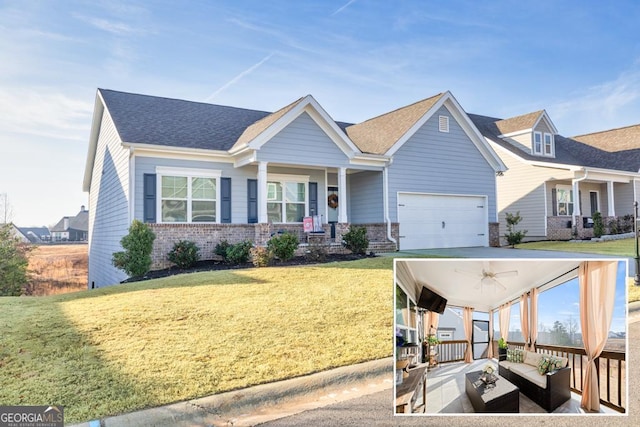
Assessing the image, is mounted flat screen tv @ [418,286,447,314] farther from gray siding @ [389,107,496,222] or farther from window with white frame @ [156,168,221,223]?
gray siding @ [389,107,496,222]

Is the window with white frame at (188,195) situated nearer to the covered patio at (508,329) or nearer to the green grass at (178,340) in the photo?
the green grass at (178,340)

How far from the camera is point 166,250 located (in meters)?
12.1

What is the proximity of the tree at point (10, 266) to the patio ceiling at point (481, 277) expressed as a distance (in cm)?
1639

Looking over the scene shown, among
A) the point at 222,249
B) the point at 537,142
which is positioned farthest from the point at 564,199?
the point at 222,249

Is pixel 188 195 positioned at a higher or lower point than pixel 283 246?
higher

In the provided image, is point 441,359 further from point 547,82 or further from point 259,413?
point 547,82

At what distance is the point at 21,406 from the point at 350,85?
268 inches

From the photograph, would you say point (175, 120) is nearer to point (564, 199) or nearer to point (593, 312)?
point (593, 312)

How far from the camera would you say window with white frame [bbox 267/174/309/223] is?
14430mm

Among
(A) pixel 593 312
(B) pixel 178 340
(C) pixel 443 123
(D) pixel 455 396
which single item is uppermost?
(C) pixel 443 123

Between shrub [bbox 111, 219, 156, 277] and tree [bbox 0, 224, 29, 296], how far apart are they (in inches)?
275

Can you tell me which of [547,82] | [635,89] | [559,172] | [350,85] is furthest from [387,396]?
[559,172]

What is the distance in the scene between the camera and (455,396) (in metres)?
3.12

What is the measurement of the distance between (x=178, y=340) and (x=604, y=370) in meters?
4.36
